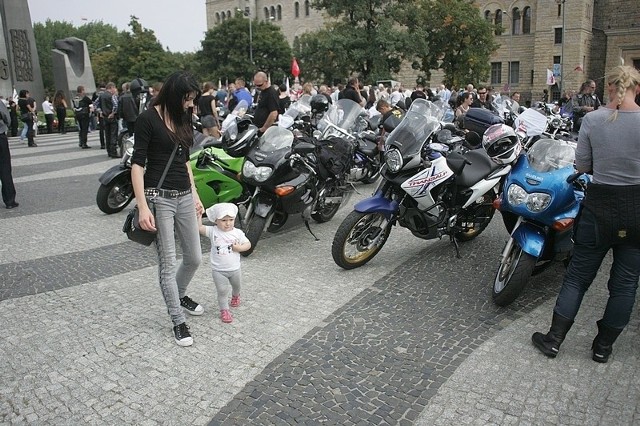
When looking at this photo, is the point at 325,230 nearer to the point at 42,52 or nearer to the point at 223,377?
the point at 223,377

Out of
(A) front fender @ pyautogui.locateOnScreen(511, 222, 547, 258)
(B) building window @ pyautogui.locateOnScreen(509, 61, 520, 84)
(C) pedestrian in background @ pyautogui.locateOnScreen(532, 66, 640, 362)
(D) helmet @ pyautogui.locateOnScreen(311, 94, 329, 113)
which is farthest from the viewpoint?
(B) building window @ pyautogui.locateOnScreen(509, 61, 520, 84)

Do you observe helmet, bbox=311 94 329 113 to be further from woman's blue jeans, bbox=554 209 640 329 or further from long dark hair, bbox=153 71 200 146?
woman's blue jeans, bbox=554 209 640 329

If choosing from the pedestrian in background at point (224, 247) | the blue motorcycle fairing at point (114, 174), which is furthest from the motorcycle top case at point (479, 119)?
the blue motorcycle fairing at point (114, 174)

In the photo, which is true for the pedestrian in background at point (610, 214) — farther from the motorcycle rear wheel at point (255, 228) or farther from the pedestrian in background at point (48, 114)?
the pedestrian in background at point (48, 114)

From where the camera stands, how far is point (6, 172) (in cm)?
834

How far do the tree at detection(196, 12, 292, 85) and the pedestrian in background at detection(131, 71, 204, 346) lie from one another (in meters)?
58.4

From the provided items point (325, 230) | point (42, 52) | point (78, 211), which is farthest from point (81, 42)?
point (42, 52)

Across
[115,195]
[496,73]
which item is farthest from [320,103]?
[496,73]

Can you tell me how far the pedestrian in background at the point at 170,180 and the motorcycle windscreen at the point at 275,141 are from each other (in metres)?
2.10

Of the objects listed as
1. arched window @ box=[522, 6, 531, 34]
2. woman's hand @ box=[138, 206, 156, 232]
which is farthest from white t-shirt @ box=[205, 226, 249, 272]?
arched window @ box=[522, 6, 531, 34]

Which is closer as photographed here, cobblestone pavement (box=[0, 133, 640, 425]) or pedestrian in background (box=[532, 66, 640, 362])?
cobblestone pavement (box=[0, 133, 640, 425])

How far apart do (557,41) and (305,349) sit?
54261 millimetres

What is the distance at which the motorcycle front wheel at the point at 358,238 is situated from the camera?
17.2 feet

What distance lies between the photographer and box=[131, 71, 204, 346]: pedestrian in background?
361 cm
